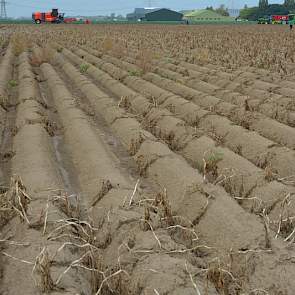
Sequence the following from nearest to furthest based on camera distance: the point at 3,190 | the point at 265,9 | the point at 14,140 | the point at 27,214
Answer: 1. the point at 27,214
2. the point at 3,190
3. the point at 14,140
4. the point at 265,9

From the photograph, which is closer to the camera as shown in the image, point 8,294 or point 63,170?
point 8,294

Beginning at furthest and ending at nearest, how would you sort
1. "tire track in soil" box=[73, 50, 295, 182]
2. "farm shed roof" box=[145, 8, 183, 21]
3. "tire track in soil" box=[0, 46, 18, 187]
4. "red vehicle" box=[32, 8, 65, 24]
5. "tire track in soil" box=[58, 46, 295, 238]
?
"farm shed roof" box=[145, 8, 183, 21]
"red vehicle" box=[32, 8, 65, 24]
"tire track in soil" box=[0, 46, 18, 187]
"tire track in soil" box=[73, 50, 295, 182]
"tire track in soil" box=[58, 46, 295, 238]

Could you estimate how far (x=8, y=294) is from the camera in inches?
121

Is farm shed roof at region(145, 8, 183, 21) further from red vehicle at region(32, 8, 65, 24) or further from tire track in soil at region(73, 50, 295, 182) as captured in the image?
tire track in soil at region(73, 50, 295, 182)

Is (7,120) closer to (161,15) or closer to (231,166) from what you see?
(231,166)

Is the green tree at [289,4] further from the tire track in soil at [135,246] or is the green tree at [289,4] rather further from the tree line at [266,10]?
the tire track in soil at [135,246]

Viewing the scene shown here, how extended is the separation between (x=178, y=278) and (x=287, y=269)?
806mm

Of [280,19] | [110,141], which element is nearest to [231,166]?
[110,141]

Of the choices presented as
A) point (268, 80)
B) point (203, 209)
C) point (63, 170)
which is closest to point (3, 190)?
point (63, 170)

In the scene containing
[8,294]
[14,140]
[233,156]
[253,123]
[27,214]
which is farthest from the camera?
[253,123]

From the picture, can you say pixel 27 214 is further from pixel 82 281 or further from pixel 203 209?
pixel 203 209

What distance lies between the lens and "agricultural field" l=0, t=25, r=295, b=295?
320 centimetres

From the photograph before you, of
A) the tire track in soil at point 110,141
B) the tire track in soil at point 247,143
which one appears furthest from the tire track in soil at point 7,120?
the tire track in soil at point 247,143

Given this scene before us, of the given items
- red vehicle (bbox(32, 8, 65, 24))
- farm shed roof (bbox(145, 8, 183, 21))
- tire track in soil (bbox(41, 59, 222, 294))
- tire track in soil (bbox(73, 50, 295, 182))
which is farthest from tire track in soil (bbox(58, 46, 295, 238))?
farm shed roof (bbox(145, 8, 183, 21))
